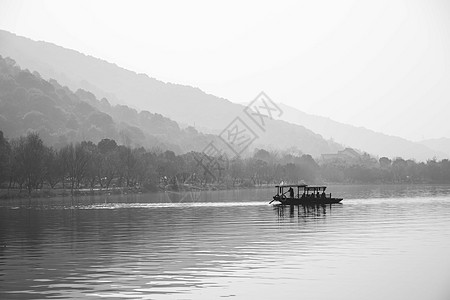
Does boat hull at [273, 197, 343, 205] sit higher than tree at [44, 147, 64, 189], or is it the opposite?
tree at [44, 147, 64, 189]

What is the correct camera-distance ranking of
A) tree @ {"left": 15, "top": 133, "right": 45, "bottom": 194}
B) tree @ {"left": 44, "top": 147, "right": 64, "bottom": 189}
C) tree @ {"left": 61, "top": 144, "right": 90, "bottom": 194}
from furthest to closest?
1. tree @ {"left": 61, "top": 144, "right": 90, "bottom": 194}
2. tree @ {"left": 44, "top": 147, "right": 64, "bottom": 189}
3. tree @ {"left": 15, "top": 133, "right": 45, "bottom": 194}

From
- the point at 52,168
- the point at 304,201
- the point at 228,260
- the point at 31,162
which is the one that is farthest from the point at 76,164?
the point at 228,260

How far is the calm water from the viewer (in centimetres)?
3500

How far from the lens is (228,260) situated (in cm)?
4547

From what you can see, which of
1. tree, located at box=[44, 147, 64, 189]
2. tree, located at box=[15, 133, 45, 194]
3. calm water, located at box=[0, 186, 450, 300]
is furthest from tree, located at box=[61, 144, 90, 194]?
calm water, located at box=[0, 186, 450, 300]

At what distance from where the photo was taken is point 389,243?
5509 centimetres

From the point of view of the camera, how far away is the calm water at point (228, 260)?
3500cm

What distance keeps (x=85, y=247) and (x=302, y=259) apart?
1871 centimetres

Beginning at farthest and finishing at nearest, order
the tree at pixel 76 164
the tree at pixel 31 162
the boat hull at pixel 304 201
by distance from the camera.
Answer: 1. the tree at pixel 76 164
2. the tree at pixel 31 162
3. the boat hull at pixel 304 201

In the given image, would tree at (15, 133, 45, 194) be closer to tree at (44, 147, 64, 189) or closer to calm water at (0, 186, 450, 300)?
tree at (44, 147, 64, 189)

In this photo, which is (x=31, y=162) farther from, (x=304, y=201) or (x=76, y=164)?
(x=304, y=201)

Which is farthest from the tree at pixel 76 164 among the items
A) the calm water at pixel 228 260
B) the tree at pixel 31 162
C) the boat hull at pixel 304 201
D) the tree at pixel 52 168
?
the calm water at pixel 228 260

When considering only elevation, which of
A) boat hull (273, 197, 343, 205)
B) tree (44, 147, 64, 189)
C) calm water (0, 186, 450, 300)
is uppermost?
tree (44, 147, 64, 189)

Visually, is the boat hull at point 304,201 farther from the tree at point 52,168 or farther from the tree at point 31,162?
the tree at point 52,168
